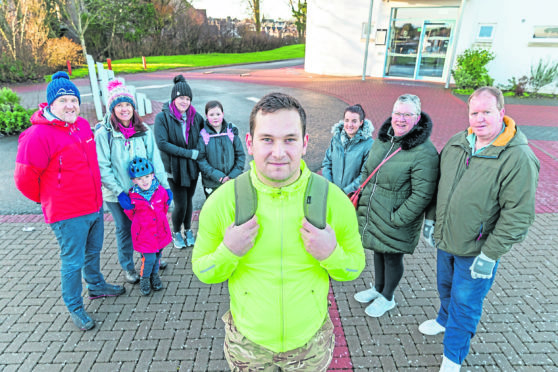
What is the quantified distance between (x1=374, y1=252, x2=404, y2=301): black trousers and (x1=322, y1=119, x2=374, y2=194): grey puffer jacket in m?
0.80

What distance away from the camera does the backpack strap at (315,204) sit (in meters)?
1.70

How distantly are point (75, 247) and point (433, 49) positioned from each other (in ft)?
58.4

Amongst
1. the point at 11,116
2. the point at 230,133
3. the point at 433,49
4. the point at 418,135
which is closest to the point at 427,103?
the point at 433,49

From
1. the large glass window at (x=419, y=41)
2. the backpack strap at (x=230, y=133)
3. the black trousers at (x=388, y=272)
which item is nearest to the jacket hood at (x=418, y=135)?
the black trousers at (x=388, y=272)

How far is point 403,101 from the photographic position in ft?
9.76

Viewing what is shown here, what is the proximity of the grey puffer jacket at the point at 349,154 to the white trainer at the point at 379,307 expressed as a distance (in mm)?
1196

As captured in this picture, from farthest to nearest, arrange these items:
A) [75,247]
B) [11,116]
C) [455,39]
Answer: [455,39] < [11,116] < [75,247]

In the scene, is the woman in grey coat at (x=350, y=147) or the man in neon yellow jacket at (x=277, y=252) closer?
the man in neon yellow jacket at (x=277, y=252)

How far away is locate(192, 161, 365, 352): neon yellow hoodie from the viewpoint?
1.74m

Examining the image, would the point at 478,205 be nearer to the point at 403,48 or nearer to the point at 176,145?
the point at 176,145

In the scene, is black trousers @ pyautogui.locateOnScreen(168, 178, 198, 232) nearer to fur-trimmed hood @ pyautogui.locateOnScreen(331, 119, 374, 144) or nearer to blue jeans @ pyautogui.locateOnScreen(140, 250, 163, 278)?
blue jeans @ pyautogui.locateOnScreen(140, 250, 163, 278)

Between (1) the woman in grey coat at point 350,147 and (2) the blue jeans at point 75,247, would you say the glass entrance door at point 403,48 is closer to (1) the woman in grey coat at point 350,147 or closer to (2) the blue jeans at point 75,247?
(1) the woman in grey coat at point 350,147

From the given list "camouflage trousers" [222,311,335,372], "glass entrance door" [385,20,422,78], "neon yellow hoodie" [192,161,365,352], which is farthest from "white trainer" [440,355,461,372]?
"glass entrance door" [385,20,422,78]

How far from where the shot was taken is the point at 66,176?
306 cm
